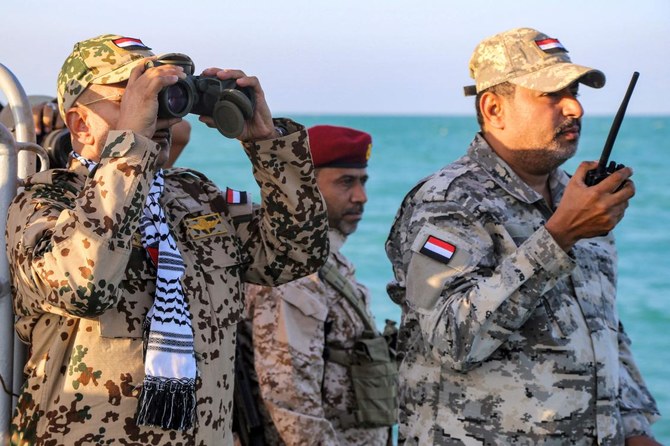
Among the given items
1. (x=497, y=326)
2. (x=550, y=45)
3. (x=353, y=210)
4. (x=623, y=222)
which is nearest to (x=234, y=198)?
(x=497, y=326)

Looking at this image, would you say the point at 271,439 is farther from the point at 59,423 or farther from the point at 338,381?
the point at 59,423

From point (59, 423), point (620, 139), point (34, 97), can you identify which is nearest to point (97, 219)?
point (59, 423)

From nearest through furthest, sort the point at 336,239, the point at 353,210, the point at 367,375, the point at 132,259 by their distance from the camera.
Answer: the point at 132,259 → the point at 367,375 → the point at 336,239 → the point at 353,210

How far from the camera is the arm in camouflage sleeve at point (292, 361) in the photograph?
4117mm

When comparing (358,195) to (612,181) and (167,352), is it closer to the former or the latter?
(612,181)

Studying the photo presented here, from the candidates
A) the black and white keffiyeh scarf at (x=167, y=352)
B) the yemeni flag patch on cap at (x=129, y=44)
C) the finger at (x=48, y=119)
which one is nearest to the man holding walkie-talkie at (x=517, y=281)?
the black and white keffiyeh scarf at (x=167, y=352)

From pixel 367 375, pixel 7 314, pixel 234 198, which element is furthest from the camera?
pixel 367 375

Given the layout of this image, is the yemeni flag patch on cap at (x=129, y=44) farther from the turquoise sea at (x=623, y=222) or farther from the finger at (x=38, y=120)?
the turquoise sea at (x=623, y=222)

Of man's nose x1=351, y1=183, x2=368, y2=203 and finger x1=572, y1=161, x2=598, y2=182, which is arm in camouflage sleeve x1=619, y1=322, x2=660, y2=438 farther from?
man's nose x1=351, y1=183, x2=368, y2=203

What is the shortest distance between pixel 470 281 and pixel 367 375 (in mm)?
1099

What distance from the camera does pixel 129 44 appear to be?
305cm

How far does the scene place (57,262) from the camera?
2.67 meters

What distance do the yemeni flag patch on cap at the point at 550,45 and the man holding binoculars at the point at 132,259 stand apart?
3.30ft

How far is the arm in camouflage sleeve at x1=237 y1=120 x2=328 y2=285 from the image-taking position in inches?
123
